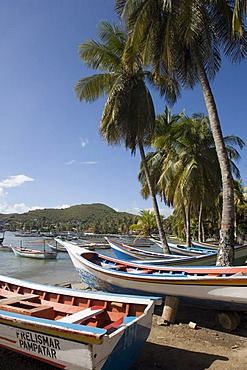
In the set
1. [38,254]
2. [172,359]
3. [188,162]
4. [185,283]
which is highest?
[188,162]

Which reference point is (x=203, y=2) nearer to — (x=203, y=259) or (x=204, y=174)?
(x=203, y=259)

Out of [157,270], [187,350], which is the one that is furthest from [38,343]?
[157,270]

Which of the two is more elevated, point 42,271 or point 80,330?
point 80,330

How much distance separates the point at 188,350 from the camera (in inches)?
217

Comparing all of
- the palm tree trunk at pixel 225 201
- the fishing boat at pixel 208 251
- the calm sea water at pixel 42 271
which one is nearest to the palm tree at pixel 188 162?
the fishing boat at pixel 208 251

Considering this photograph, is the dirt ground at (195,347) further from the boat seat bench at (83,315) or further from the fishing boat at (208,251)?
the fishing boat at (208,251)

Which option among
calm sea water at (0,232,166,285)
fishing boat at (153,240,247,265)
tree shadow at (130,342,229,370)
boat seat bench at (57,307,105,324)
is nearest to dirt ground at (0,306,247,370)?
tree shadow at (130,342,229,370)

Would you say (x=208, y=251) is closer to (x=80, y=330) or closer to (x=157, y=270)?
(x=157, y=270)

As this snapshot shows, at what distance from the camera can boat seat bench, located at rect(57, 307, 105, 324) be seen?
15.3 feet

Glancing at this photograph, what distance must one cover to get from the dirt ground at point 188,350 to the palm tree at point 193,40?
2.15 m

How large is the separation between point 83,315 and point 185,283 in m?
2.73

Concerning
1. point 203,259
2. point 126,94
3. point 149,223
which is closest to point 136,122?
point 126,94

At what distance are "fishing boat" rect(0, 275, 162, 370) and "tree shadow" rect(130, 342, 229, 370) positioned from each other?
72cm

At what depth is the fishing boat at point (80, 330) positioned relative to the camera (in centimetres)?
365
